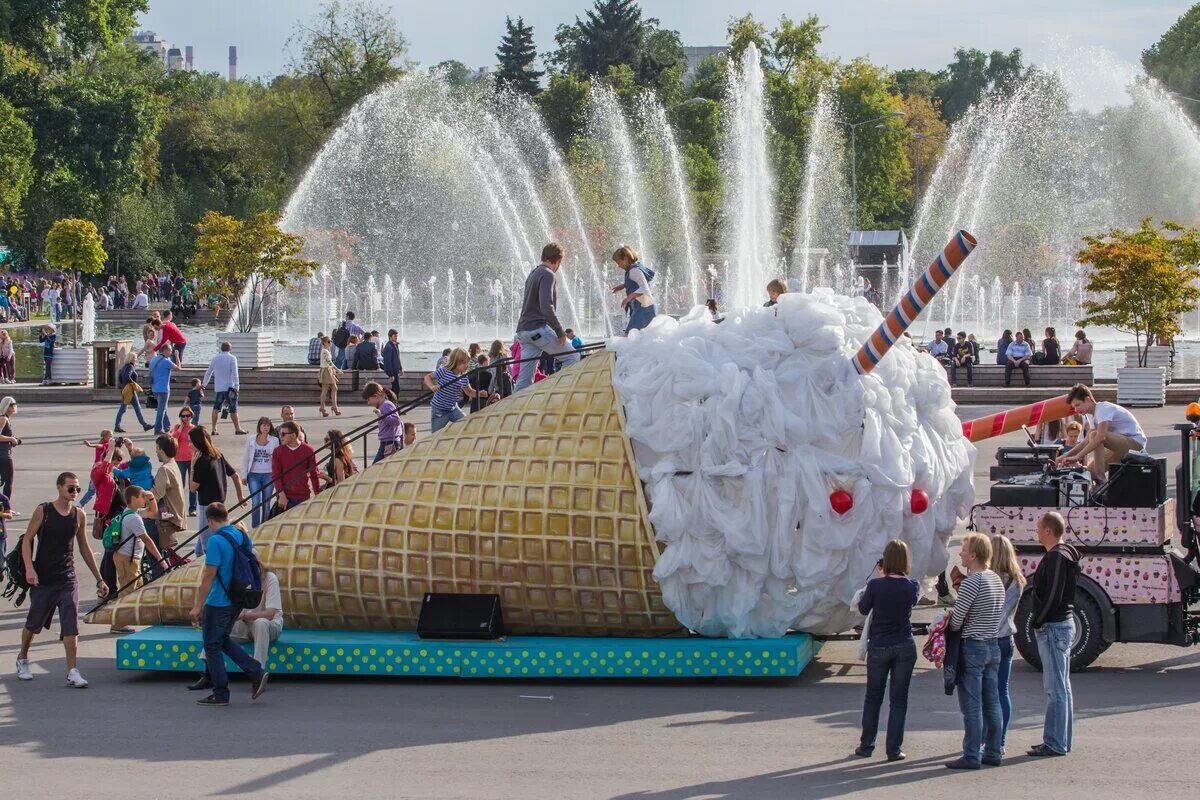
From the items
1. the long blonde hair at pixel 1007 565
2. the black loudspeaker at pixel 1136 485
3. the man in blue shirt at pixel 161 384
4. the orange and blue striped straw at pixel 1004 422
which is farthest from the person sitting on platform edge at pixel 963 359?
the long blonde hair at pixel 1007 565

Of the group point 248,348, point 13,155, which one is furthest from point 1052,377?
point 13,155

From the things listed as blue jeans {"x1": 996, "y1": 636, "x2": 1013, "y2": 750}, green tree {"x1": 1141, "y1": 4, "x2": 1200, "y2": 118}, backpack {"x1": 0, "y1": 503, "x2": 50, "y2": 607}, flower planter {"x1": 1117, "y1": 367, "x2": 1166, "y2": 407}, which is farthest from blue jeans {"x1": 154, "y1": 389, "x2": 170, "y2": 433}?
green tree {"x1": 1141, "y1": 4, "x2": 1200, "y2": 118}

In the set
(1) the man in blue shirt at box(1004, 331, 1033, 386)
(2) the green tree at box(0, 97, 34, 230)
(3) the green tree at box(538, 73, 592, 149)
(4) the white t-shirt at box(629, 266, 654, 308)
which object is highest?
(3) the green tree at box(538, 73, 592, 149)

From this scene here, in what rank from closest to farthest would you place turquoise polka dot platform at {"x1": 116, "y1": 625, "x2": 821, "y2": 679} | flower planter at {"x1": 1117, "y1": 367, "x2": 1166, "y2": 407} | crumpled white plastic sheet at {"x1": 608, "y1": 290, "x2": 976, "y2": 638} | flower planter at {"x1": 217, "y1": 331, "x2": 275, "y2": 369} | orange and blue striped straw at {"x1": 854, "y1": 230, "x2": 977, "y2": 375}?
orange and blue striped straw at {"x1": 854, "y1": 230, "x2": 977, "y2": 375} → crumpled white plastic sheet at {"x1": 608, "y1": 290, "x2": 976, "y2": 638} → turquoise polka dot platform at {"x1": 116, "y1": 625, "x2": 821, "y2": 679} → flower planter at {"x1": 1117, "y1": 367, "x2": 1166, "y2": 407} → flower planter at {"x1": 217, "y1": 331, "x2": 275, "y2": 369}

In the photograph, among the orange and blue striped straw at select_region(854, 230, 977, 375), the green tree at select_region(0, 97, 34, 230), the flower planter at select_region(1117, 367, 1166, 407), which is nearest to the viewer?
the orange and blue striped straw at select_region(854, 230, 977, 375)

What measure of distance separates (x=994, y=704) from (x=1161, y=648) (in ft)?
11.9

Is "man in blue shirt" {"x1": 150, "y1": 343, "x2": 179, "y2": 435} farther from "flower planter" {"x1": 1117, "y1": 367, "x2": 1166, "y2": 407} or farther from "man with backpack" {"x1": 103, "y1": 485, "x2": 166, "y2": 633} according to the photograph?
"flower planter" {"x1": 1117, "y1": 367, "x2": 1166, "y2": 407}

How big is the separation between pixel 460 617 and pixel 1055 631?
4074 mm

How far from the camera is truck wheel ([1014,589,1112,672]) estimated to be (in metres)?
10.9

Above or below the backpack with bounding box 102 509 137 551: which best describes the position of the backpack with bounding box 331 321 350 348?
above

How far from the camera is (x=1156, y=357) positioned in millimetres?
31703

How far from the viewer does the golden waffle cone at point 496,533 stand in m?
10.8

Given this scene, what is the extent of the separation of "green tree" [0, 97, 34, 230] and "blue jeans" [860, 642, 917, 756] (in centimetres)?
5474

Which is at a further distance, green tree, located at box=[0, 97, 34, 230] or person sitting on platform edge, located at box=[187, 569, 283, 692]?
green tree, located at box=[0, 97, 34, 230]
